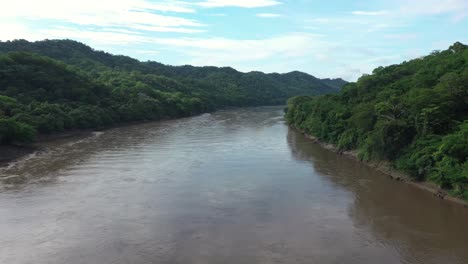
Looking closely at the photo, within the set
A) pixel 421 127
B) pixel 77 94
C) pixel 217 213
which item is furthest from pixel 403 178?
pixel 77 94

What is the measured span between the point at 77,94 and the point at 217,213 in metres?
48.6

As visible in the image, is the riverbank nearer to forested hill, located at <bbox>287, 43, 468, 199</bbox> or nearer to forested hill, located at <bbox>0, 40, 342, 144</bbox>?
forested hill, located at <bbox>287, 43, 468, 199</bbox>

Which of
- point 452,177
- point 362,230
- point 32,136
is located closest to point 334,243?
point 362,230

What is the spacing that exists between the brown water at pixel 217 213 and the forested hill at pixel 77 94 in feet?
41.1

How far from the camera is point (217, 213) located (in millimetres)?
21094

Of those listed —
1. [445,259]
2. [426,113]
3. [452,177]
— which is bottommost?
[445,259]

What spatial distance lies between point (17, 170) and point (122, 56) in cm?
11387

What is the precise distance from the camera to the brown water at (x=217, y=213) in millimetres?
16562

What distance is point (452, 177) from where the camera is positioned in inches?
880

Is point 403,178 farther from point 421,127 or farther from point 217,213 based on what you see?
point 217,213

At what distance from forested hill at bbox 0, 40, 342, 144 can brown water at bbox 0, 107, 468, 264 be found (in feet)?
41.1

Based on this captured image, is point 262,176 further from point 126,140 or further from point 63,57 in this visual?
point 63,57

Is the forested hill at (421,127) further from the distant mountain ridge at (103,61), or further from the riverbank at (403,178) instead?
the distant mountain ridge at (103,61)

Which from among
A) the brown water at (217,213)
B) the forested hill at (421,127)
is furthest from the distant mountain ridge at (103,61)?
the forested hill at (421,127)
